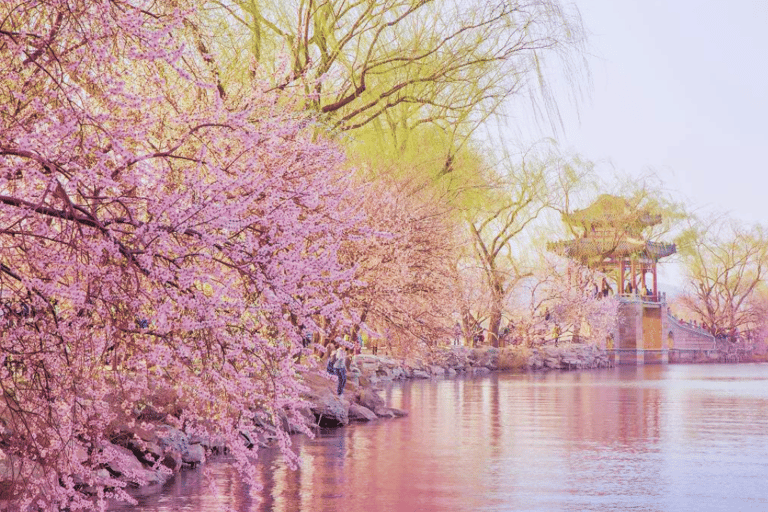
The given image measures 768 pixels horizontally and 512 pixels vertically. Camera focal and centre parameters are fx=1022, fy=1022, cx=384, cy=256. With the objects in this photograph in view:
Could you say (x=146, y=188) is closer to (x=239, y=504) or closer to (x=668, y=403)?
(x=239, y=504)

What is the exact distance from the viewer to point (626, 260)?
7988 centimetres

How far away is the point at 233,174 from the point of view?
6.86 m

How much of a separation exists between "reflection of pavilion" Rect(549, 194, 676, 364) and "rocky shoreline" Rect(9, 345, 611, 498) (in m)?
8.38

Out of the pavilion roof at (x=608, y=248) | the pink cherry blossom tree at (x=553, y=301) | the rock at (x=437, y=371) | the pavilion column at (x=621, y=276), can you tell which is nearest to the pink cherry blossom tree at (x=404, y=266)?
the rock at (x=437, y=371)

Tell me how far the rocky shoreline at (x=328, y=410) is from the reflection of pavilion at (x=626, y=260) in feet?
27.5

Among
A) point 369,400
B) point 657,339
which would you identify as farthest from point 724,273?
point 369,400

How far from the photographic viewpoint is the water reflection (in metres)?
13.3

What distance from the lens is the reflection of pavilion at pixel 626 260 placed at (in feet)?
225

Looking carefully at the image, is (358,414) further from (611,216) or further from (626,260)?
(626,260)

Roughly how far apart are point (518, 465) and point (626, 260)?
214ft

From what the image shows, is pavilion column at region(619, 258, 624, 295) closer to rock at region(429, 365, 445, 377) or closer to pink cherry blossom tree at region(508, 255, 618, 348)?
pink cherry blossom tree at region(508, 255, 618, 348)

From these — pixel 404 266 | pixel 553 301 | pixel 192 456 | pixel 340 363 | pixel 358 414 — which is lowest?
pixel 192 456

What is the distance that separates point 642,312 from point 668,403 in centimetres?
5124

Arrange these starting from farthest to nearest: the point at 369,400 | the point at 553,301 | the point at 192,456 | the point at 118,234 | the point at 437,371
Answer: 1. the point at 553,301
2. the point at 437,371
3. the point at 369,400
4. the point at 192,456
5. the point at 118,234
